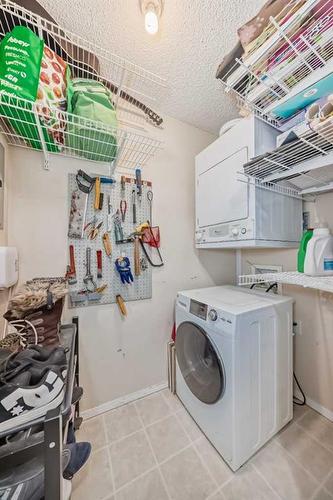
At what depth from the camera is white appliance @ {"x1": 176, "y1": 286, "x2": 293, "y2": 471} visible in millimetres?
1118

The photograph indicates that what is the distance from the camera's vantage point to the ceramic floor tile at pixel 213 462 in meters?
1.12

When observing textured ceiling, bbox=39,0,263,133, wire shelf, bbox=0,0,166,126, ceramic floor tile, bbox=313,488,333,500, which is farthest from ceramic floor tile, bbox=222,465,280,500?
textured ceiling, bbox=39,0,263,133

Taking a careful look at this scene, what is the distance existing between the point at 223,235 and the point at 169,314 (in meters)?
0.89

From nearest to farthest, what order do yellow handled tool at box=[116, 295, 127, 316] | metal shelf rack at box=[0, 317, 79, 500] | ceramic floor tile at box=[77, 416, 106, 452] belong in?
1. metal shelf rack at box=[0, 317, 79, 500]
2. ceramic floor tile at box=[77, 416, 106, 452]
3. yellow handled tool at box=[116, 295, 127, 316]

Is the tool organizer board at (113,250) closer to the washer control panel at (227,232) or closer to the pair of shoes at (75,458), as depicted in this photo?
the washer control panel at (227,232)

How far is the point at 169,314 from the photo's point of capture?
6.06 feet

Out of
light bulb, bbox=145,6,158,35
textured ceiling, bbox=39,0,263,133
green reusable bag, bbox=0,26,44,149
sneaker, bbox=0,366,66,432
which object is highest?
textured ceiling, bbox=39,0,263,133

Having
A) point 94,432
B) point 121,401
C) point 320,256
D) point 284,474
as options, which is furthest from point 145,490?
point 320,256

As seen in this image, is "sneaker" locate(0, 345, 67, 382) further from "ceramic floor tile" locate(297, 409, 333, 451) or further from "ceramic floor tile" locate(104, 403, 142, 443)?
"ceramic floor tile" locate(297, 409, 333, 451)

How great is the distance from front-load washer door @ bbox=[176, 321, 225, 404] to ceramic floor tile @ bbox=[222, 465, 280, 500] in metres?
0.38

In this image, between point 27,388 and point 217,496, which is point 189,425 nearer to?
point 217,496

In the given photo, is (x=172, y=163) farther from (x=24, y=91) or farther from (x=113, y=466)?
(x=113, y=466)

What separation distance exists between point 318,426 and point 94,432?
5.31ft

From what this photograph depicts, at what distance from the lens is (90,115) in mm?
1122
